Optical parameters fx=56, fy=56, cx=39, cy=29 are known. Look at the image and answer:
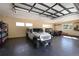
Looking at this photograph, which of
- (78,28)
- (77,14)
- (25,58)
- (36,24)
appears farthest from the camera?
(36,24)

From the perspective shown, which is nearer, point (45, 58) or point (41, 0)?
point (41, 0)

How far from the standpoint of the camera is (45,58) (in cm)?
176

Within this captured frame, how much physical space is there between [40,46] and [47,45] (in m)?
0.38

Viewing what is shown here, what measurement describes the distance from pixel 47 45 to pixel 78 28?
75.6 inches

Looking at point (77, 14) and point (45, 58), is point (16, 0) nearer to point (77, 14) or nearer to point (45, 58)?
point (45, 58)

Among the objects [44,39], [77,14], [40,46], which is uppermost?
[77,14]

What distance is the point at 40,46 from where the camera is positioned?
285cm

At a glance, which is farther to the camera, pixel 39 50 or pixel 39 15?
pixel 39 15

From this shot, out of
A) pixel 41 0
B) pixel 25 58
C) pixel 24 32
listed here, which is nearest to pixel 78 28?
pixel 41 0

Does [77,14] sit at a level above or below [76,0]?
below

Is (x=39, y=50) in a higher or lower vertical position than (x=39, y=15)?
lower

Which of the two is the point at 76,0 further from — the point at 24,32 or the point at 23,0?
the point at 24,32

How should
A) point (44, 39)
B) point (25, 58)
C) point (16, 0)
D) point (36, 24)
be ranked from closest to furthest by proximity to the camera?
point (16, 0), point (25, 58), point (44, 39), point (36, 24)

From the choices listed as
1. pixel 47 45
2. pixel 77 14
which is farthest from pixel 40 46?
pixel 77 14
